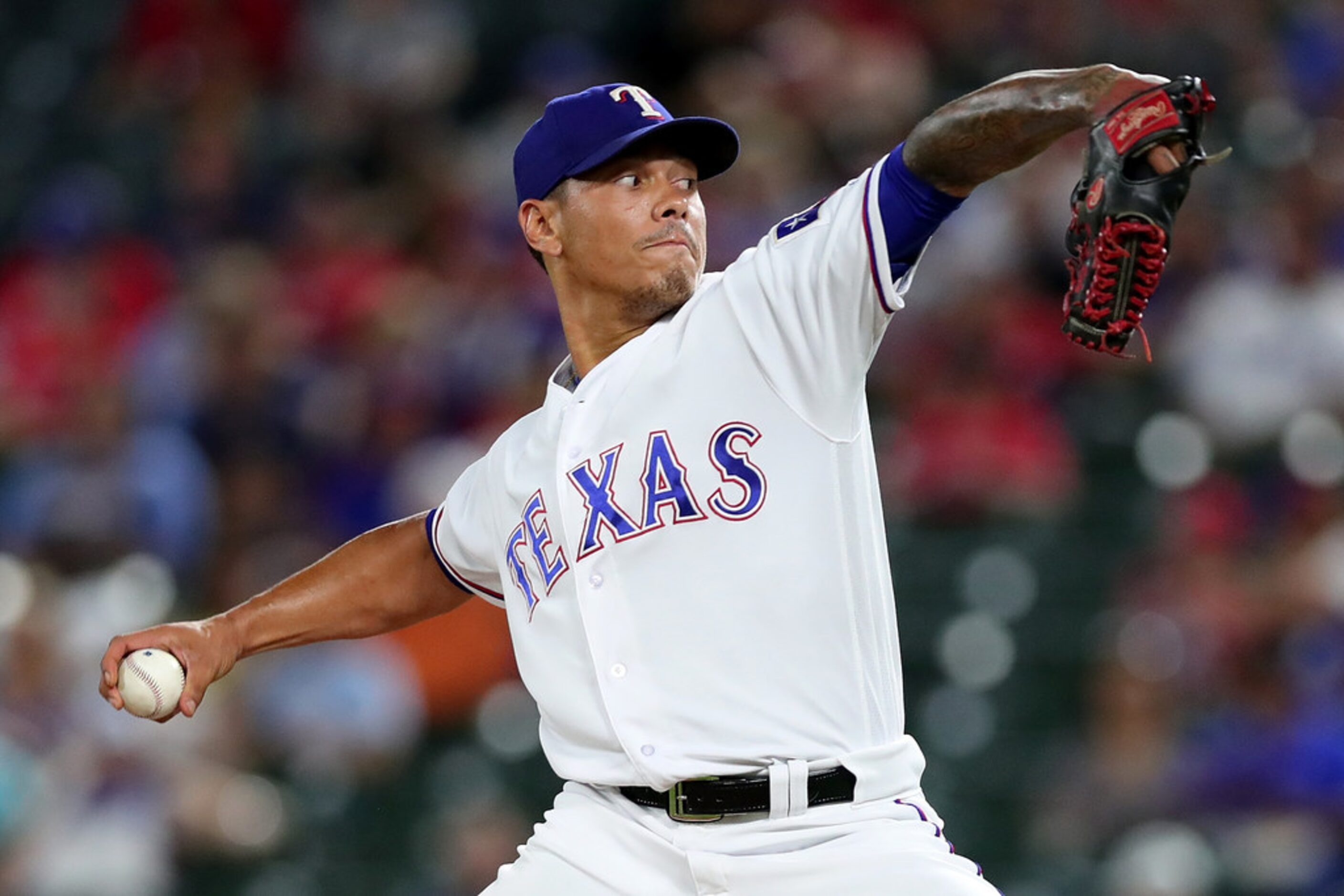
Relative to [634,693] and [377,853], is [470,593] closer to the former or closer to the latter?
[634,693]

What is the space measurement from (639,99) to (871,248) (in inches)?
31.7

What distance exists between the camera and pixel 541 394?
23.3 ft

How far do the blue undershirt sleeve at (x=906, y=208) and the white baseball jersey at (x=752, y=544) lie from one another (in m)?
0.03

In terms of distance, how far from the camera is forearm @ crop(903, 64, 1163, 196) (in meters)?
2.76

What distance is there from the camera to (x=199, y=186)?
920cm

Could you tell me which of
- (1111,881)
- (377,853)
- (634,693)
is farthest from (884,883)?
(377,853)

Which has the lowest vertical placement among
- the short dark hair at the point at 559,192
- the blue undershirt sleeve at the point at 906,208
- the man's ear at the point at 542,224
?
the blue undershirt sleeve at the point at 906,208

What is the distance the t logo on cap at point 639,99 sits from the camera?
3.58 m

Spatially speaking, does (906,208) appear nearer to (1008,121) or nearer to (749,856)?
(1008,121)

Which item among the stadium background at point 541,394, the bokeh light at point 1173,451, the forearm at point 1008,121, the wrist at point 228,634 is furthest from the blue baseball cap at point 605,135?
the bokeh light at point 1173,451

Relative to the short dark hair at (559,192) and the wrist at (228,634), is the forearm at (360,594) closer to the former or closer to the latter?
the wrist at (228,634)

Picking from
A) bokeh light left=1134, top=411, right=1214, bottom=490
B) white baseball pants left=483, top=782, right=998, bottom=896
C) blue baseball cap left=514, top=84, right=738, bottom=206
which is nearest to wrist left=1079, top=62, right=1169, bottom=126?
blue baseball cap left=514, top=84, right=738, bottom=206

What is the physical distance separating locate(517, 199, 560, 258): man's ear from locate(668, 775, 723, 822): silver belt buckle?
1.16 metres

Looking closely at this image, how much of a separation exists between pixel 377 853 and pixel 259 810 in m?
0.44
